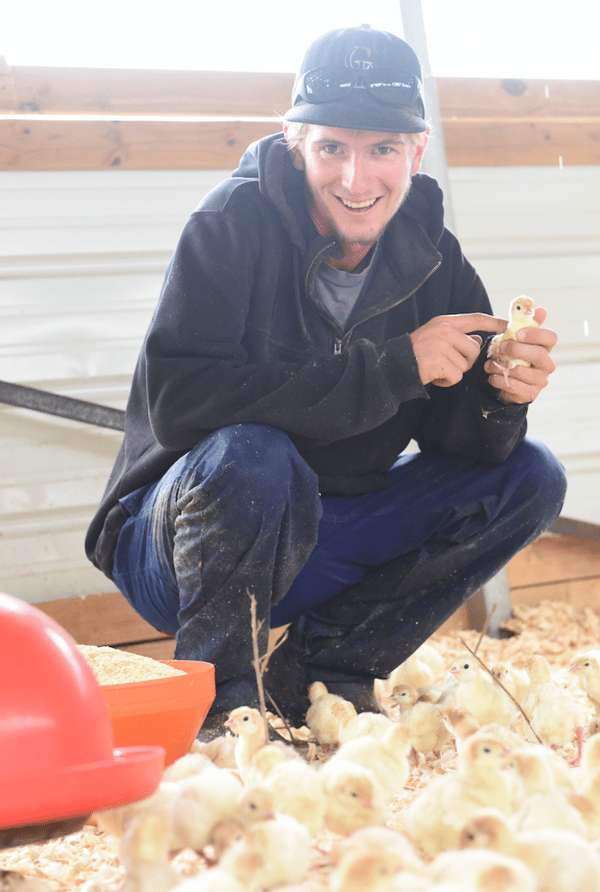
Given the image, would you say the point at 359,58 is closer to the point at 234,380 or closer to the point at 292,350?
the point at 292,350

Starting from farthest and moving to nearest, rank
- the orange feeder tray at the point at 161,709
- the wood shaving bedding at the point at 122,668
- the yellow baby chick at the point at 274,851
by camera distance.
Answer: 1. the wood shaving bedding at the point at 122,668
2. the orange feeder tray at the point at 161,709
3. the yellow baby chick at the point at 274,851

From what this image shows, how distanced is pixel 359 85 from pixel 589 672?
1.16 m

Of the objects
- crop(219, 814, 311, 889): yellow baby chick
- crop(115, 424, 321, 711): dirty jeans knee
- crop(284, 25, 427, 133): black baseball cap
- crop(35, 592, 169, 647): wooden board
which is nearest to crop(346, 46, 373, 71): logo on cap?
crop(284, 25, 427, 133): black baseball cap

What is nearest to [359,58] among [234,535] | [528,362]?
[528,362]

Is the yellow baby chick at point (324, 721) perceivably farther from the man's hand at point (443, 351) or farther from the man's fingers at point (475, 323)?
the man's fingers at point (475, 323)

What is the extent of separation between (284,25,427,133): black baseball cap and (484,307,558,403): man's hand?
1.49ft

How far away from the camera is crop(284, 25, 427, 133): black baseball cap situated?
150 centimetres

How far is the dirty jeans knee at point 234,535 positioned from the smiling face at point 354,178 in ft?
1.61

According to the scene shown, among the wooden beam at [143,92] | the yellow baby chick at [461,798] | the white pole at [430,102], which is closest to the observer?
the yellow baby chick at [461,798]

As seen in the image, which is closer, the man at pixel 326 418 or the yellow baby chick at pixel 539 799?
Answer: the yellow baby chick at pixel 539 799

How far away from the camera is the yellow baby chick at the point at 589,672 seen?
4.65 feet

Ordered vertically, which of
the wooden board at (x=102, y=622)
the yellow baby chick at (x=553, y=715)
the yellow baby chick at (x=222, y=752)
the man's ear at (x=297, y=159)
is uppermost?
the man's ear at (x=297, y=159)

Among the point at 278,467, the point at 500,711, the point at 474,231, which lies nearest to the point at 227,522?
the point at 278,467

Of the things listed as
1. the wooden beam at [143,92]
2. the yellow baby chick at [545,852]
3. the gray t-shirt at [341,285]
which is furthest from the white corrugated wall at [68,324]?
the yellow baby chick at [545,852]
